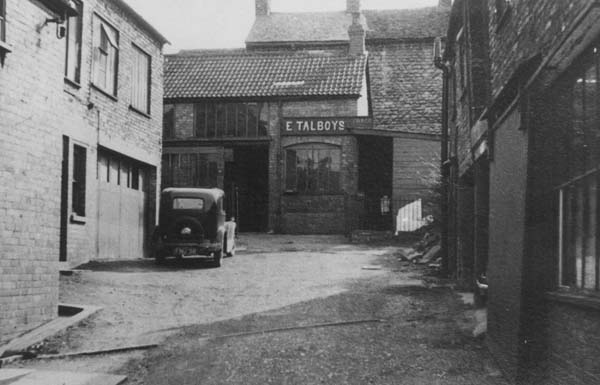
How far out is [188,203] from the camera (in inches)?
618

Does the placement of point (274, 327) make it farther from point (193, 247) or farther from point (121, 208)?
point (121, 208)

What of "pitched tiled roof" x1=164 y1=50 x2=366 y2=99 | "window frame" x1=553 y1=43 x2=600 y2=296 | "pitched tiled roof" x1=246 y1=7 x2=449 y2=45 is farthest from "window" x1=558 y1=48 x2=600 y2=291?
"pitched tiled roof" x1=246 y1=7 x2=449 y2=45

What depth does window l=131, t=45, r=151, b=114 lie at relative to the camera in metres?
17.2

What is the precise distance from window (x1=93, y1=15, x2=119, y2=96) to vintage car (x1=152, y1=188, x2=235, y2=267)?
288 cm

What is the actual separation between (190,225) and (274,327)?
21.0 feet

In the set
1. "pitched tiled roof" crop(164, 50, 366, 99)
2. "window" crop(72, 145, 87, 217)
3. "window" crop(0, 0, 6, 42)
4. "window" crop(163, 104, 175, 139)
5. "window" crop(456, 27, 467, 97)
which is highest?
"pitched tiled roof" crop(164, 50, 366, 99)

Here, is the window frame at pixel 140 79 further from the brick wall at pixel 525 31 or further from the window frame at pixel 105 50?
the brick wall at pixel 525 31

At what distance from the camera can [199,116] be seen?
27984 mm

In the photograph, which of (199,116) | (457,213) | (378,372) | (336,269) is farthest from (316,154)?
(378,372)

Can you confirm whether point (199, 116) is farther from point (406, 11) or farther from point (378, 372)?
point (378, 372)

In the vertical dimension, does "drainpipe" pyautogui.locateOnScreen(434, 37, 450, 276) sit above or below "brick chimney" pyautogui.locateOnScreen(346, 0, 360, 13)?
below

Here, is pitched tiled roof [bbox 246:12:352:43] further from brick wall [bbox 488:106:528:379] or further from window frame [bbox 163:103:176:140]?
brick wall [bbox 488:106:528:379]

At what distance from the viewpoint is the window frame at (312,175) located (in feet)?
84.8

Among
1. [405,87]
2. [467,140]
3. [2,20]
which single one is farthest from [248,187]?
[2,20]
